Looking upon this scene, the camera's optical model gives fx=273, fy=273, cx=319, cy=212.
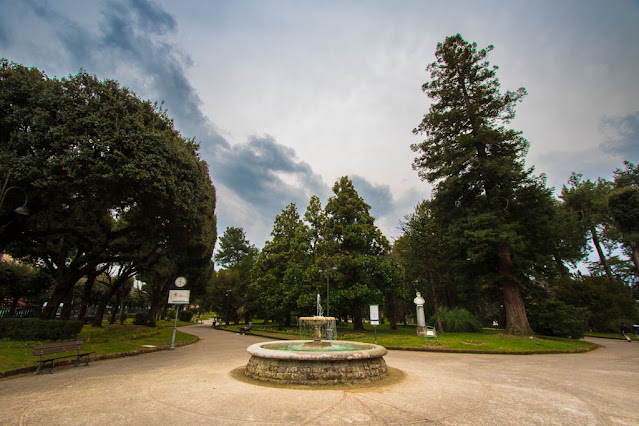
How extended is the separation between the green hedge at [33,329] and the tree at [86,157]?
3.73m

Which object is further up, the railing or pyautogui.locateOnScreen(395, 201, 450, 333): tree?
pyautogui.locateOnScreen(395, 201, 450, 333): tree

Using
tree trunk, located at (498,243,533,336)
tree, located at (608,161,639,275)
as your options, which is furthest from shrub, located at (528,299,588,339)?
tree, located at (608,161,639,275)

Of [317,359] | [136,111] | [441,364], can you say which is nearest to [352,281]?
→ [441,364]

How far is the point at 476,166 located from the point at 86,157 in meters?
22.9

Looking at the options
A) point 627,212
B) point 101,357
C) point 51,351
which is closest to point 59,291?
point 101,357

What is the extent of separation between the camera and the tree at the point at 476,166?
18359mm

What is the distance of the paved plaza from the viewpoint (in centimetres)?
425

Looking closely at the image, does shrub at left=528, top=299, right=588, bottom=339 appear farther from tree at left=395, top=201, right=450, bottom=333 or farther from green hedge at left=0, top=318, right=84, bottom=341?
green hedge at left=0, top=318, right=84, bottom=341

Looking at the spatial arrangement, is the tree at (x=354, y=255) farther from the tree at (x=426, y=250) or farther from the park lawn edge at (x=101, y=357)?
the park lawn edge at (x=101, y=357)

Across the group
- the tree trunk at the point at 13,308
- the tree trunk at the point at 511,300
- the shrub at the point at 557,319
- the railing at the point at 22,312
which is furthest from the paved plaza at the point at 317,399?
the railing at the point at 22,312

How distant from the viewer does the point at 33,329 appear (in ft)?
39.4

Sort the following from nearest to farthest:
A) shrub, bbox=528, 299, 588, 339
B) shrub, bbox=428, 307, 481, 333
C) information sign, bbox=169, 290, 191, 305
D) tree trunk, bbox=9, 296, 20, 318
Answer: information sign, bbox=169, 290, 191, 305
shrub, bbox=528, 299, 588, 339
shrub, bbox=428, 307, 481, 333
tree trunk, bbox=9, 296, 20, 318

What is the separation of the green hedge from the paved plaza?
21.1 feet

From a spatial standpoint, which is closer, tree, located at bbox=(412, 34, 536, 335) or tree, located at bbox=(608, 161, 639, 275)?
tree, located at bbox=(412, 34, 536, 335)
